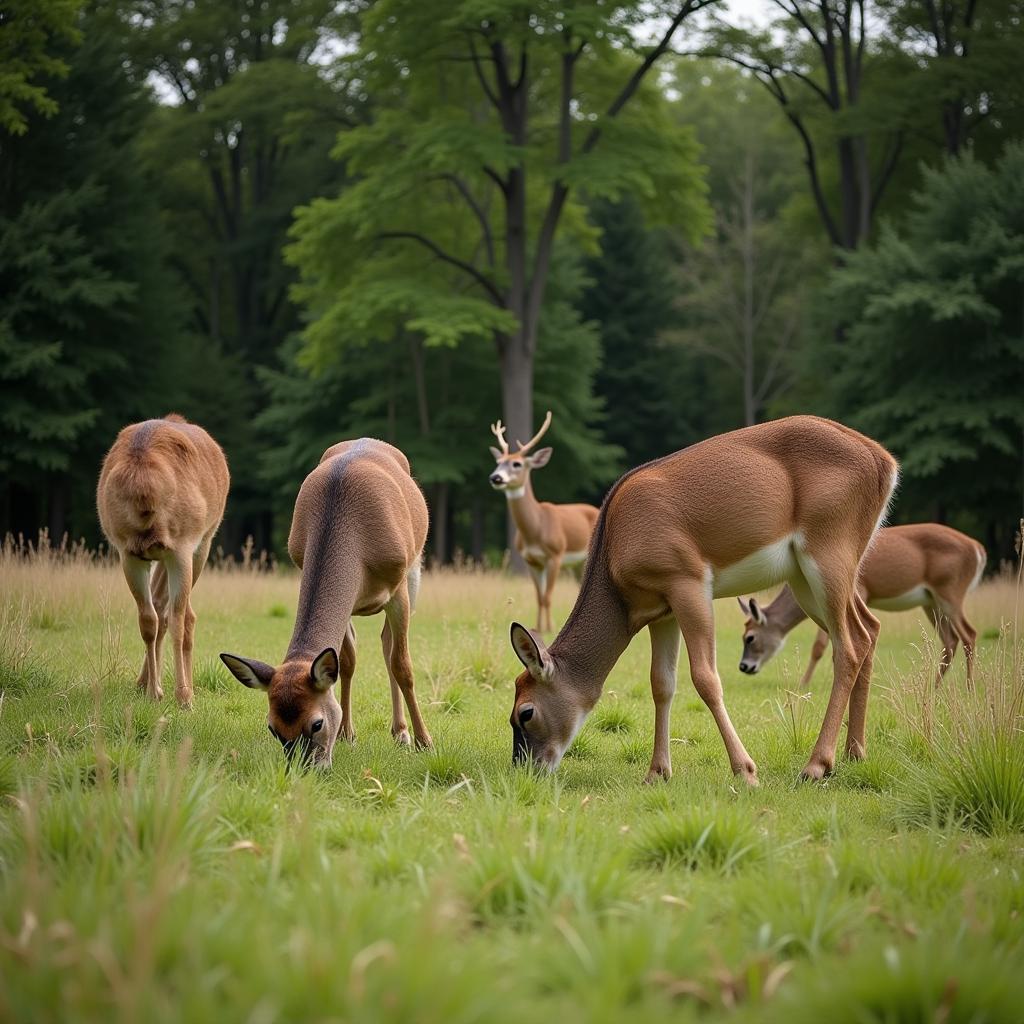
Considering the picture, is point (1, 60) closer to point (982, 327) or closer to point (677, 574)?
point (677, 574)

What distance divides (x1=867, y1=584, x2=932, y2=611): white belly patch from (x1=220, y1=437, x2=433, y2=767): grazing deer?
5.89 m

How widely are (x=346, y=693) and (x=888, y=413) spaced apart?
68.9 ft

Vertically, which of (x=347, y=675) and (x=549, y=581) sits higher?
(x=347, y=675)

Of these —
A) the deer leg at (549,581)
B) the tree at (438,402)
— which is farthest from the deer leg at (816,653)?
the tree at (438,402)

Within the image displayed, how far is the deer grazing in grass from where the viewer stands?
6047mm

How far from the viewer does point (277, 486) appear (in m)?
33.4

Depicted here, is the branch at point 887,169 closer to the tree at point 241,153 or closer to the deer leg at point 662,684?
the tree at point 241,153

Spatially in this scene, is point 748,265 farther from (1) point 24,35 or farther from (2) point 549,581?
(1) point 24,35

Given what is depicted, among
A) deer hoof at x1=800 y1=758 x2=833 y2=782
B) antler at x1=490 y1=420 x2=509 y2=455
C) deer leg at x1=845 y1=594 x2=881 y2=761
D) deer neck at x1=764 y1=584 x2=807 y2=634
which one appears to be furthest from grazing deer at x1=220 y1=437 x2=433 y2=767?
deer neck at x1=764 y1=584 x2=807 y2=634

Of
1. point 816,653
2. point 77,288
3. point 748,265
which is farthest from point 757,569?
point 748,265

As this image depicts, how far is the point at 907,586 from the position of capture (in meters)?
11.7

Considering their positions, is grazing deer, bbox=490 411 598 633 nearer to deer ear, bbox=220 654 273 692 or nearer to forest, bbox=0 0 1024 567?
forest, bbox=0 0 1024 567

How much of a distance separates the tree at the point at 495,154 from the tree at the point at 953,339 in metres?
4.71

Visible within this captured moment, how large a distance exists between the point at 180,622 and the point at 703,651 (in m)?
3.79
